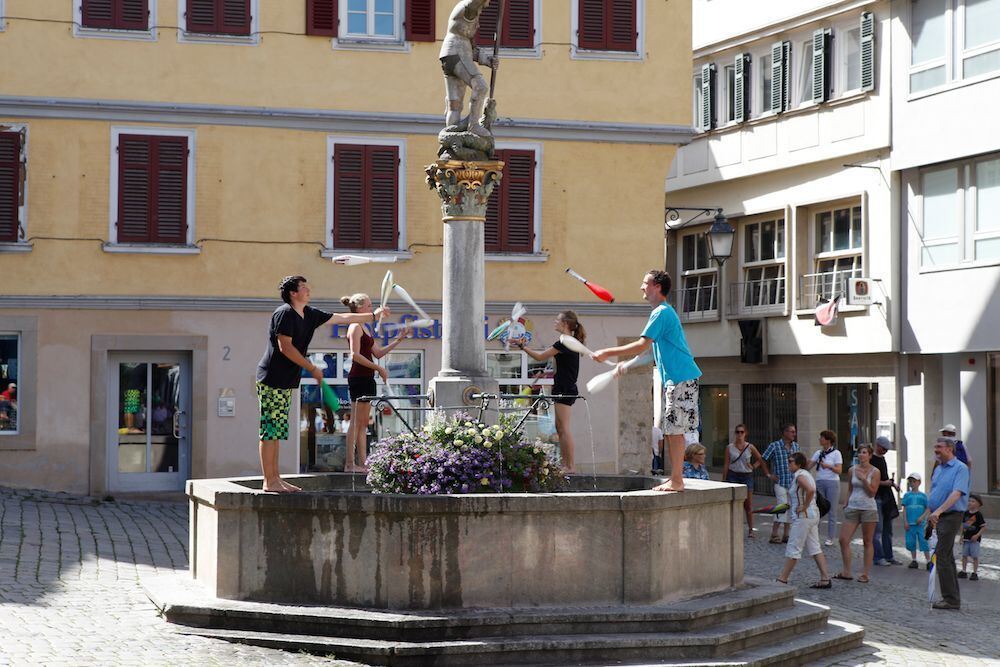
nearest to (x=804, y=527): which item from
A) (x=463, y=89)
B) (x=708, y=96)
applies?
(x=463, y=89)

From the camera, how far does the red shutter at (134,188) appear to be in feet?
77.6

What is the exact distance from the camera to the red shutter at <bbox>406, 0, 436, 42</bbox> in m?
24.8

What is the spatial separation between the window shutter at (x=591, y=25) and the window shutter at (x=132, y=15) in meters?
6.88

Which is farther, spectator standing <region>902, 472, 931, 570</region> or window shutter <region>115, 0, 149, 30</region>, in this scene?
window shutter <region>115, 0, 149, 30</region>

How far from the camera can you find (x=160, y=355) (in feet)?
79.1

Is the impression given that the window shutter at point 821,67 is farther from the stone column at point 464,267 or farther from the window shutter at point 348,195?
the stone column at point 464,267

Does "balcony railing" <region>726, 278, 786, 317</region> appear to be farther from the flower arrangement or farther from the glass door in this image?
the flower arrangement

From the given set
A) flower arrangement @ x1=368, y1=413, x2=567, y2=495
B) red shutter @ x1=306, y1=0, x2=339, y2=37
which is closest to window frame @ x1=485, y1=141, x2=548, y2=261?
red shutter @ x1=306, y1=0, x2=339, y2=37

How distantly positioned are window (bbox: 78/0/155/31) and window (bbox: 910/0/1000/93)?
527 inches

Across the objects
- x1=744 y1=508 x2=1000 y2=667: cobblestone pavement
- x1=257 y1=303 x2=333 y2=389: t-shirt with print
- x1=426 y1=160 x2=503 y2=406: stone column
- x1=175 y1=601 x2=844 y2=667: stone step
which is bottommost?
x1=744 y1=508 x2=1000 y2=667: cobblestone pavement

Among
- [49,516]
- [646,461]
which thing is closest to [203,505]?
[49,516]

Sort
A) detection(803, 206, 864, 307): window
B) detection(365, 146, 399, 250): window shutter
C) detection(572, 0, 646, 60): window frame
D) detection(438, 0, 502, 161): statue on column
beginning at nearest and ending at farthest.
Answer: detection(438, 0, 502, 161): statue on column
detection(365, 146, 399, 250): window shutter
detection(572, 0, 646, 60): window frame
detection(803, 206, 864, 307): window

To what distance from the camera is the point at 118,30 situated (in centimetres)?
→ 2372

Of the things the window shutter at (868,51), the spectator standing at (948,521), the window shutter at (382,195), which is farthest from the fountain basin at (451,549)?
the window shutter at (868,51)
